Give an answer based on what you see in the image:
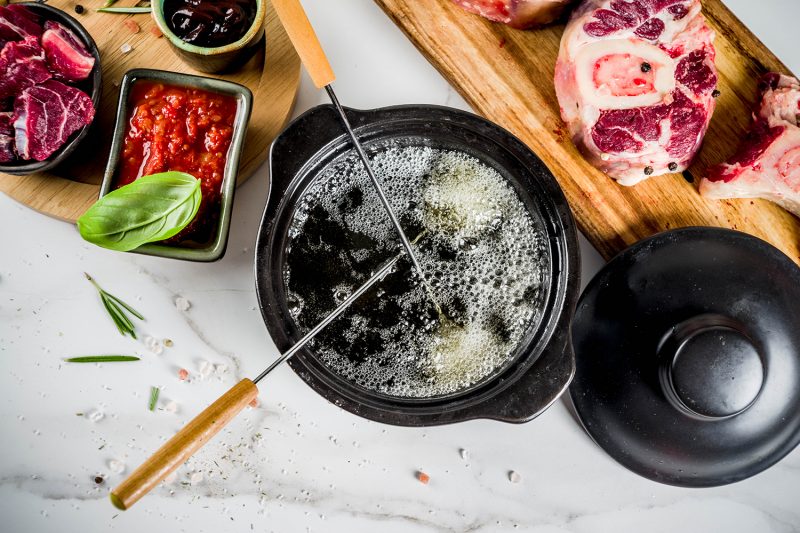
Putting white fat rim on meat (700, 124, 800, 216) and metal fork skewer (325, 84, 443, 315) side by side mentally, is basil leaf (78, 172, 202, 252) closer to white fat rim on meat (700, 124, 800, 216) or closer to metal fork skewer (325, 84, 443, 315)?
metal fork skewer (325, 84, 443, 315)

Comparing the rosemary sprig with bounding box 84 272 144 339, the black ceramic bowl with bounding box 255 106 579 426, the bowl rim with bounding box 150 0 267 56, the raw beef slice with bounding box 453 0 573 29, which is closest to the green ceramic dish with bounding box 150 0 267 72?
the bowl rim with bounding box 150 0 267 56

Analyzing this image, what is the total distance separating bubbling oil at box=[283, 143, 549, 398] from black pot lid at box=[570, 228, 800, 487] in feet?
0.67

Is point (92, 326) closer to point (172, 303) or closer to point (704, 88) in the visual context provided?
point (172, 303)

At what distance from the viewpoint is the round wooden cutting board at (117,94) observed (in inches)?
59.5

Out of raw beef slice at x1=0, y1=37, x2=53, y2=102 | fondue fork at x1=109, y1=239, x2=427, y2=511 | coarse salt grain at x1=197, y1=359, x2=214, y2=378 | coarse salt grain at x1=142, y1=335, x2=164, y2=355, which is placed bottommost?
coarse salt grain at x1=197, y1=359, x2=214, y2=378

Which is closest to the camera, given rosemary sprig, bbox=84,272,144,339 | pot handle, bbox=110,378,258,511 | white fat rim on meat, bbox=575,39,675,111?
pot handle, bbox=110,378,258,511

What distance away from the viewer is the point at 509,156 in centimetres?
142

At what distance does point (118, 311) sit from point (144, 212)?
0.49m

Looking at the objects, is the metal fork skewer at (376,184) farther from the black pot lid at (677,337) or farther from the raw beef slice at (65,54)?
the raw beef slice at (65,54)

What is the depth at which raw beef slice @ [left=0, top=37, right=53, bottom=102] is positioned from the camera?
4.47 ft

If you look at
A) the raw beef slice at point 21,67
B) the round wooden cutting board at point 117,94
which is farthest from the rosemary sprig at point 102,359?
the raw beef slice at point 21,67

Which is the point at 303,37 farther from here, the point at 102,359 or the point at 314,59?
the point at 102,359

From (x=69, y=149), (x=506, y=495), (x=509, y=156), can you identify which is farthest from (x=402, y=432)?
(x=69, y=149)

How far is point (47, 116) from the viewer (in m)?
1.35
